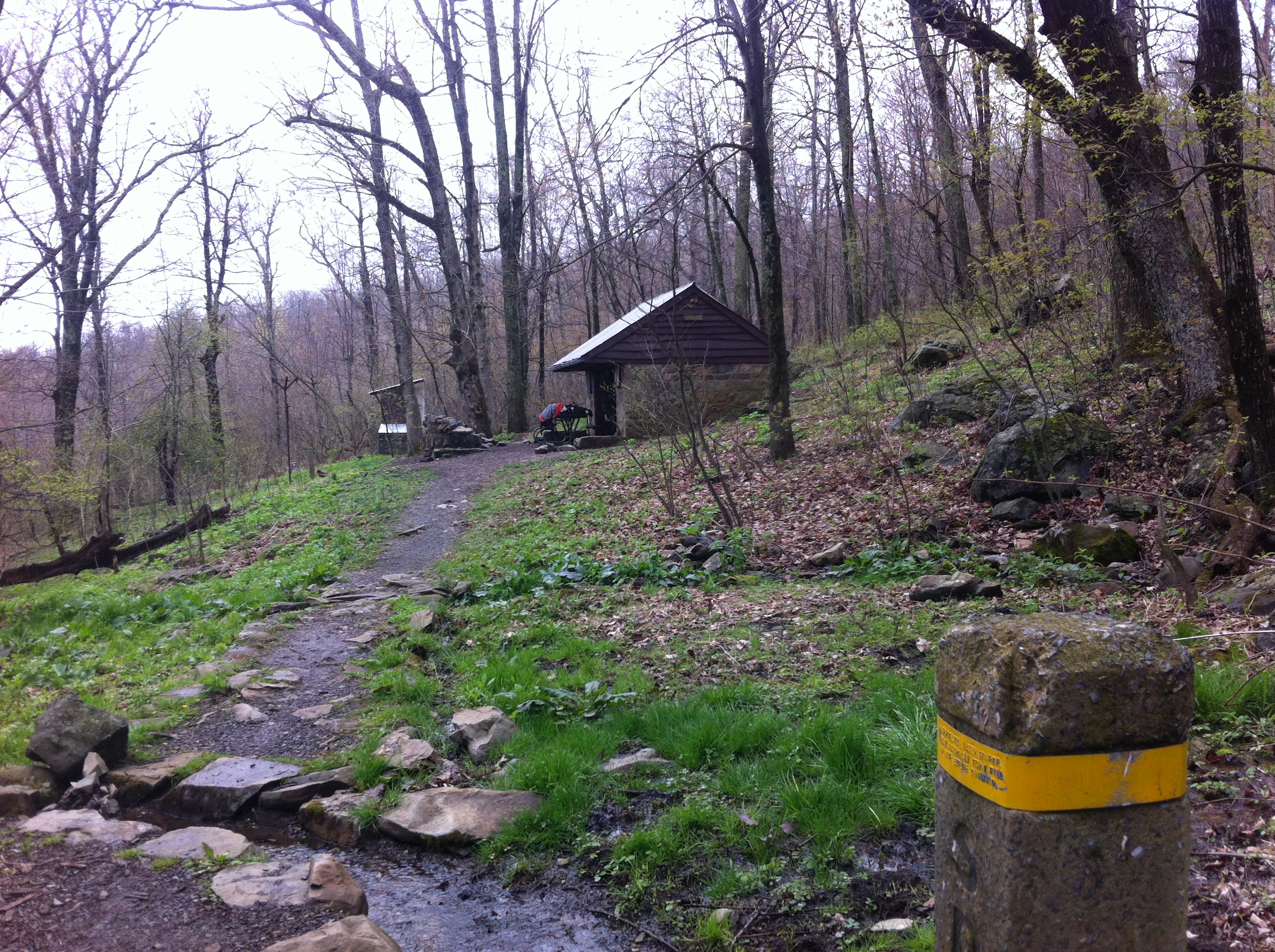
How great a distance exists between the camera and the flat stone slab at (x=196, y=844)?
13.1 feet

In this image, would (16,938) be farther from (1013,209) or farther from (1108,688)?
(1013,209)

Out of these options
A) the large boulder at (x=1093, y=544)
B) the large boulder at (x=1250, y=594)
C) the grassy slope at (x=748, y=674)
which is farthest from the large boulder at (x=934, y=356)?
the large boulder at (x=1250, y=594)

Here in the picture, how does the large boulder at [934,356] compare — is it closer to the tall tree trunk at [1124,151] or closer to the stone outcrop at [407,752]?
the tall tree trunk at [1124,151]

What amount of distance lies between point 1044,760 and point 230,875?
11.7 feet

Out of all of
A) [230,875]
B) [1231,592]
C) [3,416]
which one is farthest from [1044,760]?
[3,416]

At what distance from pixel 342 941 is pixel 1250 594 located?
5.79 m

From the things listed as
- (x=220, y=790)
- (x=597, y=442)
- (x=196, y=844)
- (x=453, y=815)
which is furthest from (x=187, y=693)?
(x=597, y=442)

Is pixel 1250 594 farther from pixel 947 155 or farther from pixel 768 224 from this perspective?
pixel 947 155

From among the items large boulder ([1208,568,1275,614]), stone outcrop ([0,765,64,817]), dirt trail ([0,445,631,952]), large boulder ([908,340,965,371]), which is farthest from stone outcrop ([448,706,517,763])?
large boulder ([908,340,965,371])

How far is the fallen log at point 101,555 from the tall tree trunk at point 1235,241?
14132 millimetres

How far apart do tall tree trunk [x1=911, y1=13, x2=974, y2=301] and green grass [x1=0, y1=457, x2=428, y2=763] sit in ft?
30.1

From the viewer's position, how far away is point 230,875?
3787 mm

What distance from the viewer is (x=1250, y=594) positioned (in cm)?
550

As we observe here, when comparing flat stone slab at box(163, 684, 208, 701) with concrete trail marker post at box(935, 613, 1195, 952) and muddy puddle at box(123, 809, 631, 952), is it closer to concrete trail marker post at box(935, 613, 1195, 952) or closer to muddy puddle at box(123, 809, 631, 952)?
muddy puddle at box(123, 809, 631, 952)
